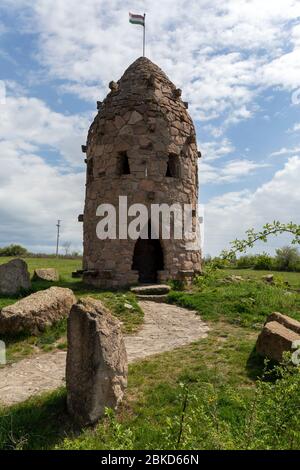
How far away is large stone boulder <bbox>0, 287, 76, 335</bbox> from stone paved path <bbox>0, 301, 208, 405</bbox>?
3.34ft

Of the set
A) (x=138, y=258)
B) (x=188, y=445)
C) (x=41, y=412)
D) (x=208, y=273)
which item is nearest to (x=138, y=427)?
(x=41, y=412)

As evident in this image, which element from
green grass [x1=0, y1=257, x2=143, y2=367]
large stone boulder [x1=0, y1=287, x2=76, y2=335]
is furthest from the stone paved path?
large stone boulder [x1=0, y1=287, x2=76, y2=335]

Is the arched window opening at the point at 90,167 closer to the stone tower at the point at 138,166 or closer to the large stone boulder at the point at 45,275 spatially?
the stone tower at the point at 138,166

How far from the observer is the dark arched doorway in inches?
606

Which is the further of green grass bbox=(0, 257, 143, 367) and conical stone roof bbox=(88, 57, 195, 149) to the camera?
conical stone roof bbox=(88, 57, 195, 149)

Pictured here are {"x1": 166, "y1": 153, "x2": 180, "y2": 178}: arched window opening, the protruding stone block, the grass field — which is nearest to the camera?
the grass field

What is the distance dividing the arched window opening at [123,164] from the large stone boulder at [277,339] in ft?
27.6

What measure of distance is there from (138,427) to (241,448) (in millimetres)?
1822

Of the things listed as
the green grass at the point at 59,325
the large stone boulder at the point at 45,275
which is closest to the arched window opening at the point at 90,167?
the large stone boulder at the point at 45,275

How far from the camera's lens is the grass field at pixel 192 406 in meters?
3.29

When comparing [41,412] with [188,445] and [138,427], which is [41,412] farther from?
[188,445]

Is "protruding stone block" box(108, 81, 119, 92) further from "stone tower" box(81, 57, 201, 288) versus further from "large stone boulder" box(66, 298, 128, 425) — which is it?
"large stone boulder" box(66, 298, 128, 425)

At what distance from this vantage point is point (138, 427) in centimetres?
450

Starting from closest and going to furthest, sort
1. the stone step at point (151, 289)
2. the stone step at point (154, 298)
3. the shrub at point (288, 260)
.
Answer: the stone step at point (154, 298)
the stone step at point (151, 289)
the shrub at point (288, 260)
